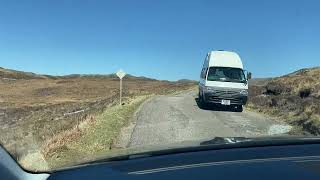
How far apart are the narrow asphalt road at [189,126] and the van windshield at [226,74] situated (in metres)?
1.98

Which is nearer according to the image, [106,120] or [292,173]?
[292,173]

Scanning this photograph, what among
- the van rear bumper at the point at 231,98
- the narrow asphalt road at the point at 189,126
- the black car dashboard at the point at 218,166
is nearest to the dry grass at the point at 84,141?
the narrow asphalt road at the point at 189,126

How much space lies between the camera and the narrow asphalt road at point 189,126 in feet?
54.7

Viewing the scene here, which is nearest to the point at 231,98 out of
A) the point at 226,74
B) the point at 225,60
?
the point at 226,74

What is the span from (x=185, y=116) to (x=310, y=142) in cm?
2046

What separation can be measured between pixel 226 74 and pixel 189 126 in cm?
871

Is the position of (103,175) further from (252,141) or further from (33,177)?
(252,141)

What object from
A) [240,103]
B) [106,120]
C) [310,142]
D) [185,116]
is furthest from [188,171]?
[240,103]

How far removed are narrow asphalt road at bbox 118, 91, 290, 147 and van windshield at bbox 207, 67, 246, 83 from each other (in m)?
1.98

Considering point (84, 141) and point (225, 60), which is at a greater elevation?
point (225, 60)

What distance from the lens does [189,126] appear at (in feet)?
64.6

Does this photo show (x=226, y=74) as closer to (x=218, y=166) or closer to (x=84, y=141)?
(x=84, y=141)

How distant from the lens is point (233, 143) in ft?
10.4

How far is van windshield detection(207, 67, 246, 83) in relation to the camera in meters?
27.8
